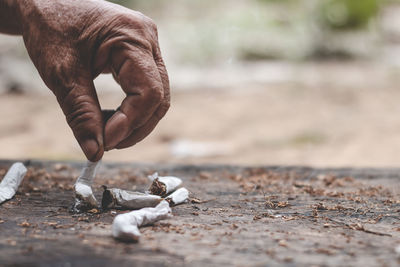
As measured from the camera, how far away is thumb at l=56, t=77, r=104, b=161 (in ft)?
4.35

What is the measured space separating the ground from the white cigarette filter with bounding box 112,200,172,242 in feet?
0.07

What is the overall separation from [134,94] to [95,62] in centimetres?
20

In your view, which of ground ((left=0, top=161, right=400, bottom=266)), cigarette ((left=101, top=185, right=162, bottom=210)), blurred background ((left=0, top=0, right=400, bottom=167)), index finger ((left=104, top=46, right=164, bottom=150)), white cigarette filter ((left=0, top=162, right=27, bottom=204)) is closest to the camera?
ground ((left=0, top=161, right=400, bottom=266))

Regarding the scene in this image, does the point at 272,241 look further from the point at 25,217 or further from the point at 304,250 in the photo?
the point at 25,217

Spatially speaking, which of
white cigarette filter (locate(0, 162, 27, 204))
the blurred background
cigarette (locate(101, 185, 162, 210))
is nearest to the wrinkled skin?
cigarette (locate(101, 185, 162, 210))

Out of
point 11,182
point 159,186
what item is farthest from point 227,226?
point 11,182

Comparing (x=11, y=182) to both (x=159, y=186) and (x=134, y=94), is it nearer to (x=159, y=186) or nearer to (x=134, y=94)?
(x=159, y=186)

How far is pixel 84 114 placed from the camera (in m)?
1.32

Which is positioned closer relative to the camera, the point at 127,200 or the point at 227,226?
the point at 227,226

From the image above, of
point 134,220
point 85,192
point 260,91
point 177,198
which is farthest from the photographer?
point 260,91

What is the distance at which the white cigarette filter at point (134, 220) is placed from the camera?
44.2 inches

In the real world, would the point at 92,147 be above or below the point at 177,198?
above

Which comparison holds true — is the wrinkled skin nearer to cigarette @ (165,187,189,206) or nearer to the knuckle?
the knuckle

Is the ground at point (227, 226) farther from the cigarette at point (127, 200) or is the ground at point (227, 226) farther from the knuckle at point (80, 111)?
the knuckle at point (80, 111)
